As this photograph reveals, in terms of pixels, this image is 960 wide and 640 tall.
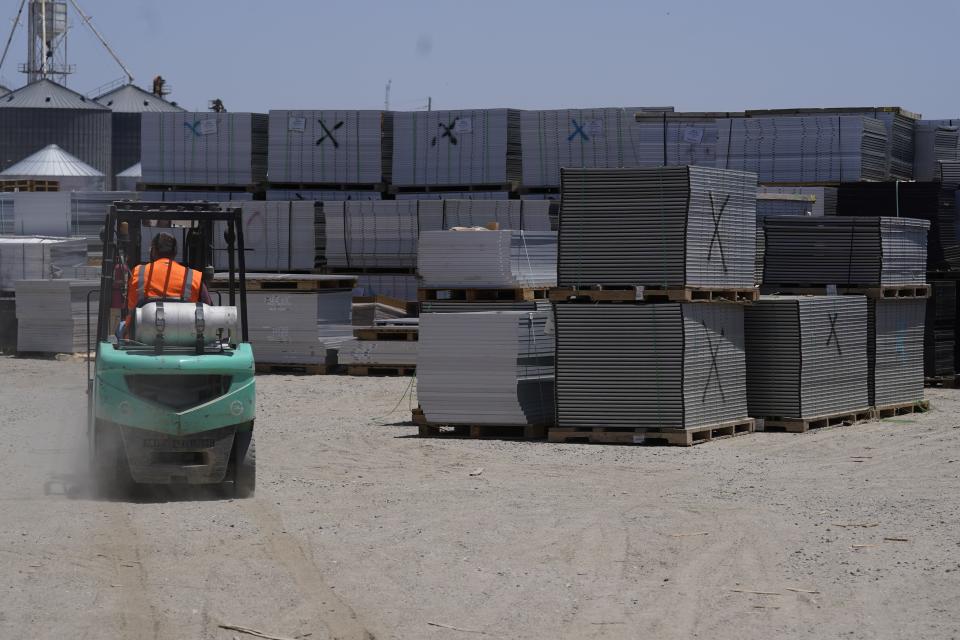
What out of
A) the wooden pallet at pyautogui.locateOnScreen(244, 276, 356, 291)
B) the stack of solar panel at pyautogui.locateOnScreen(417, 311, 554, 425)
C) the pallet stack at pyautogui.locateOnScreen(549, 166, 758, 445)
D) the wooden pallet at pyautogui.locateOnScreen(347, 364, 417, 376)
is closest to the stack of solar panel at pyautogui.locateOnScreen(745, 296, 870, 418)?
the pallet stack at pyautogui.locateOnScreen(549, 166, 758, 445)

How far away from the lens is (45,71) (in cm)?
6438

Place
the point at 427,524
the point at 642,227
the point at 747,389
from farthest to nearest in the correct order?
1. the point at 747,389
2. the point at 642,227
3. the point at 427,524

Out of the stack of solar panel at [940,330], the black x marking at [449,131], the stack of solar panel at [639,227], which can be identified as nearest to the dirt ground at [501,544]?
the stack of solar panel at [639,227]

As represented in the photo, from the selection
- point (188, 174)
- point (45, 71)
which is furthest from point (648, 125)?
point (45, 71)

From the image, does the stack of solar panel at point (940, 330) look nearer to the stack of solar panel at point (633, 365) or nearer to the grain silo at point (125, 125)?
the stack of solar panel at point (633, 365)

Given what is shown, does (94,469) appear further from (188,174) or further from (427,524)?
(188,174)

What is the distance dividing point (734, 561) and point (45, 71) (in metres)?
62.8

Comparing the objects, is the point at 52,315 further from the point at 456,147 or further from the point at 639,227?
the point at 639,227

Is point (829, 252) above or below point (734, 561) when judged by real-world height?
above

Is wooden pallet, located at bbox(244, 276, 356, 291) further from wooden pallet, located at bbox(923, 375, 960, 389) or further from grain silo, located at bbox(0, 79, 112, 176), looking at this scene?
grain silo, located at bbox(0, 79, 112, 176)

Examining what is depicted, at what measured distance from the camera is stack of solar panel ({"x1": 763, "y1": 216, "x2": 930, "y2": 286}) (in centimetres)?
1385

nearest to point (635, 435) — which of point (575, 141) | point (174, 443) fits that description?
point (174, 443)

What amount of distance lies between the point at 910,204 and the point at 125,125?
1530 inches

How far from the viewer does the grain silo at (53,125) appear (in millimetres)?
46656
